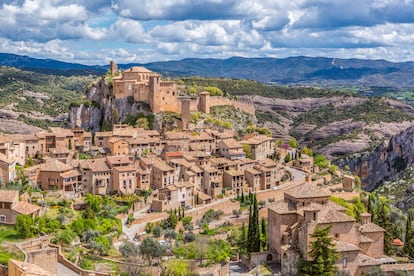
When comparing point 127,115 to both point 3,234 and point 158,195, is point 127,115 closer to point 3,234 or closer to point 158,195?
point 158,195

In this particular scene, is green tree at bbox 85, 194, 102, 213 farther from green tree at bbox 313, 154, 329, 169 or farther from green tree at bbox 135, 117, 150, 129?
green tree at bbox 313, 154, 329, 169

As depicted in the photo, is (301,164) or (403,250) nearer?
(403,250)

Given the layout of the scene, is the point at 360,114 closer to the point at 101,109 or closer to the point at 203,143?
the point at 101,109

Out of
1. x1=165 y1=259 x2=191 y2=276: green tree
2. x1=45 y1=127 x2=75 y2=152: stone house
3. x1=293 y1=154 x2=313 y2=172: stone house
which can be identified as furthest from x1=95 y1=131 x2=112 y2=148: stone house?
x1=165 y1=259 x2=191 y2=276: green tree

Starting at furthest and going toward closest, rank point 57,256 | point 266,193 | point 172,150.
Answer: point 172,150 < point 266,193 < point 57,256

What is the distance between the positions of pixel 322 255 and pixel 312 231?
207cm

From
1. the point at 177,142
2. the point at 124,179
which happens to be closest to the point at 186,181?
the point at 124,179

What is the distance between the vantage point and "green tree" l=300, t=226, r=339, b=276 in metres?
35.3

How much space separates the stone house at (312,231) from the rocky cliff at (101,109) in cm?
3861

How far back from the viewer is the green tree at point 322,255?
35.3 meters

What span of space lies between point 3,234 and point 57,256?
596cm

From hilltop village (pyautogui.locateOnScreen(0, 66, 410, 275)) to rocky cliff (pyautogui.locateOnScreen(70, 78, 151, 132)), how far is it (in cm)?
156

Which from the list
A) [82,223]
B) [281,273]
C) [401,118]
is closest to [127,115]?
[82,223]

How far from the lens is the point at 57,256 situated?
36312mm
